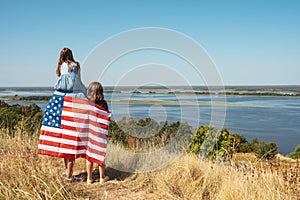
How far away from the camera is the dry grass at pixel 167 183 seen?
10.8ft

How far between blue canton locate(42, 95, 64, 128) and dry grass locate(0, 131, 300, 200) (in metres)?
0.48

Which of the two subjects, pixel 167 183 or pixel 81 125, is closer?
pixel 167 183

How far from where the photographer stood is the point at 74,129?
416 centimetres

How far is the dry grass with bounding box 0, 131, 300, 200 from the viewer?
3.28m

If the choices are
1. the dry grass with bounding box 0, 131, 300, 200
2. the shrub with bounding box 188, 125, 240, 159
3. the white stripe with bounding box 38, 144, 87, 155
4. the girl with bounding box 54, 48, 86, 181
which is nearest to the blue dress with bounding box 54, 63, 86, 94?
the girl with bounding box 54, 48, 86, 181

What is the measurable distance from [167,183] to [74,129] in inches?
55.0

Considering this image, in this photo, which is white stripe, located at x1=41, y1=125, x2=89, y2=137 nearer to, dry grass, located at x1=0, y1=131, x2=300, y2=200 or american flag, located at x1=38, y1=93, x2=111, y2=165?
american flag, located at x1=38, y1=93, x2=111, y2=165

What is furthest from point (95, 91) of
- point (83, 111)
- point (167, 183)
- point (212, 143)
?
point (212, 143)

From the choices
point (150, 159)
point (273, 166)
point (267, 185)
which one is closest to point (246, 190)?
point (267, 185)

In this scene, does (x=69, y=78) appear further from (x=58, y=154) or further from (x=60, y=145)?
(x=58, y=154)

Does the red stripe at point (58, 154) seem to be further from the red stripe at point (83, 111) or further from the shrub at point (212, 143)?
the shrub at point (212, 143)

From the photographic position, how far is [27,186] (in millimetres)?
3480

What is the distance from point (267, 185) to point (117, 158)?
8.72ft

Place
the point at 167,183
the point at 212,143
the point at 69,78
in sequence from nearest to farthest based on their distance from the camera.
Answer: the point at 167,183
the point at 69,78
the point at 212,143
